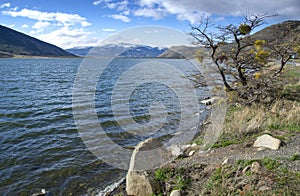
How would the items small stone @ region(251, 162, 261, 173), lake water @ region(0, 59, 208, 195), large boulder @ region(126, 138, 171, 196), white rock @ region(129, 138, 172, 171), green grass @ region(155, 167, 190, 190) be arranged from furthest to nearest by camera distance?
1. lake water @ region(0, 59, 208, 195)
2. white rock @ region(129, 138, 172, 171)
3. large boulder @ region(126, 138, 171, 196)
4. green grass @ region(155, 167, 190, 190)
5. small stone @ region(251, 162, 261, 173)

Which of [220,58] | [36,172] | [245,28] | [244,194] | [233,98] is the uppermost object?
[245,28]

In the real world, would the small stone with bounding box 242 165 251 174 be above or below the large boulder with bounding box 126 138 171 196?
above

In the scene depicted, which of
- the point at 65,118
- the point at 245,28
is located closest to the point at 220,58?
the point at 245,28

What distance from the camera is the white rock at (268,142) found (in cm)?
831

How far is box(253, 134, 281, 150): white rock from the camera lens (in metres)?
8.31

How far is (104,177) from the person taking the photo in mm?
10352

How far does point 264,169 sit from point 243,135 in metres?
4.19

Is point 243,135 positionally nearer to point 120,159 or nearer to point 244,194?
point 244,194

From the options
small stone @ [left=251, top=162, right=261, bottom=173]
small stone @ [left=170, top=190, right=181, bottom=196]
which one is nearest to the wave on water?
small stone @ [left=170, top=190, right=181, bottom=196]

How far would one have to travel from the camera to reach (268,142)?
862 cm

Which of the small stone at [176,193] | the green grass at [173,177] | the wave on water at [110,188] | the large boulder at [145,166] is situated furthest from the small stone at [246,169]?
the wave on water at [110,188]

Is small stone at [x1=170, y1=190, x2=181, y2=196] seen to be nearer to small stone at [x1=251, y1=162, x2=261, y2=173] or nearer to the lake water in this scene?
small stone at [x1=251, y1=162, x2=261, y2=173]

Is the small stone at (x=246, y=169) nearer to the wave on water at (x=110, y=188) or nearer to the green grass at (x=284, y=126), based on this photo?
the green grass at (x=284, y=126)

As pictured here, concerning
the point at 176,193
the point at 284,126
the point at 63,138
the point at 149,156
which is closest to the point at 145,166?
the point at 149,156
